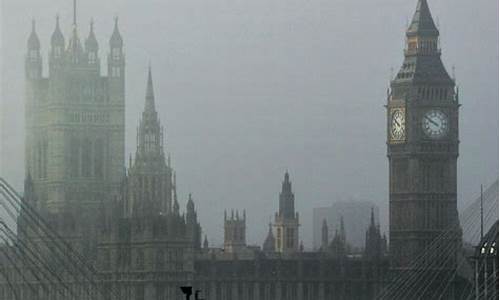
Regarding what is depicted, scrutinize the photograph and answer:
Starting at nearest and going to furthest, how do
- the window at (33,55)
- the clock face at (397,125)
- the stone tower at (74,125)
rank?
the window at (33,55)
the stone tower at (74,125)
the clock face at (397,125)

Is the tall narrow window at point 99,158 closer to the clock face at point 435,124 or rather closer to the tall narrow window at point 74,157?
the tall narrow window at point 74,157

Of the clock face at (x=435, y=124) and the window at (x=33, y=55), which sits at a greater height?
the window at (x=33, y=55)

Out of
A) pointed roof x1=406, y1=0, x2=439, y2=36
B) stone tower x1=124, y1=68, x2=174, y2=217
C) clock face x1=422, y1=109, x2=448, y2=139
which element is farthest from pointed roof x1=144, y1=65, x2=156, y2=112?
clock face x1=422, y1=109, x2=448, y2=139

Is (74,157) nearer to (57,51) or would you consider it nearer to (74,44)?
(57,51)

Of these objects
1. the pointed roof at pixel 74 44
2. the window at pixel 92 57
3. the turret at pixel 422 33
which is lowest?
the window at pixel 92 57

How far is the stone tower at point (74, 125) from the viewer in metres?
27.0

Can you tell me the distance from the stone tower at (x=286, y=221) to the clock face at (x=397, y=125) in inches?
97.0

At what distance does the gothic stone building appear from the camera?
88.8 feet

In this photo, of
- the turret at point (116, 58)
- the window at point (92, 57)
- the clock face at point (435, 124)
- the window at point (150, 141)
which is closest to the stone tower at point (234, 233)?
the window at point (150, 141)

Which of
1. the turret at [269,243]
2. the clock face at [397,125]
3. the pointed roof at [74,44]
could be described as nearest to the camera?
the pointed roof at [74,44]

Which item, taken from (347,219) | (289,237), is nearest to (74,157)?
(289,237)

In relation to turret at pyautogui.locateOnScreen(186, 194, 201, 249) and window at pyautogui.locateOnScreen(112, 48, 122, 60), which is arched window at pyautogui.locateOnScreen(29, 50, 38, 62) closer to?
window at pyautogui.locateOnScreen(112, 48, 122, 60)

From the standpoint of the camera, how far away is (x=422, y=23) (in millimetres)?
29016

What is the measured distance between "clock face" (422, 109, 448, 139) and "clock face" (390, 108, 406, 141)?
0.58m
